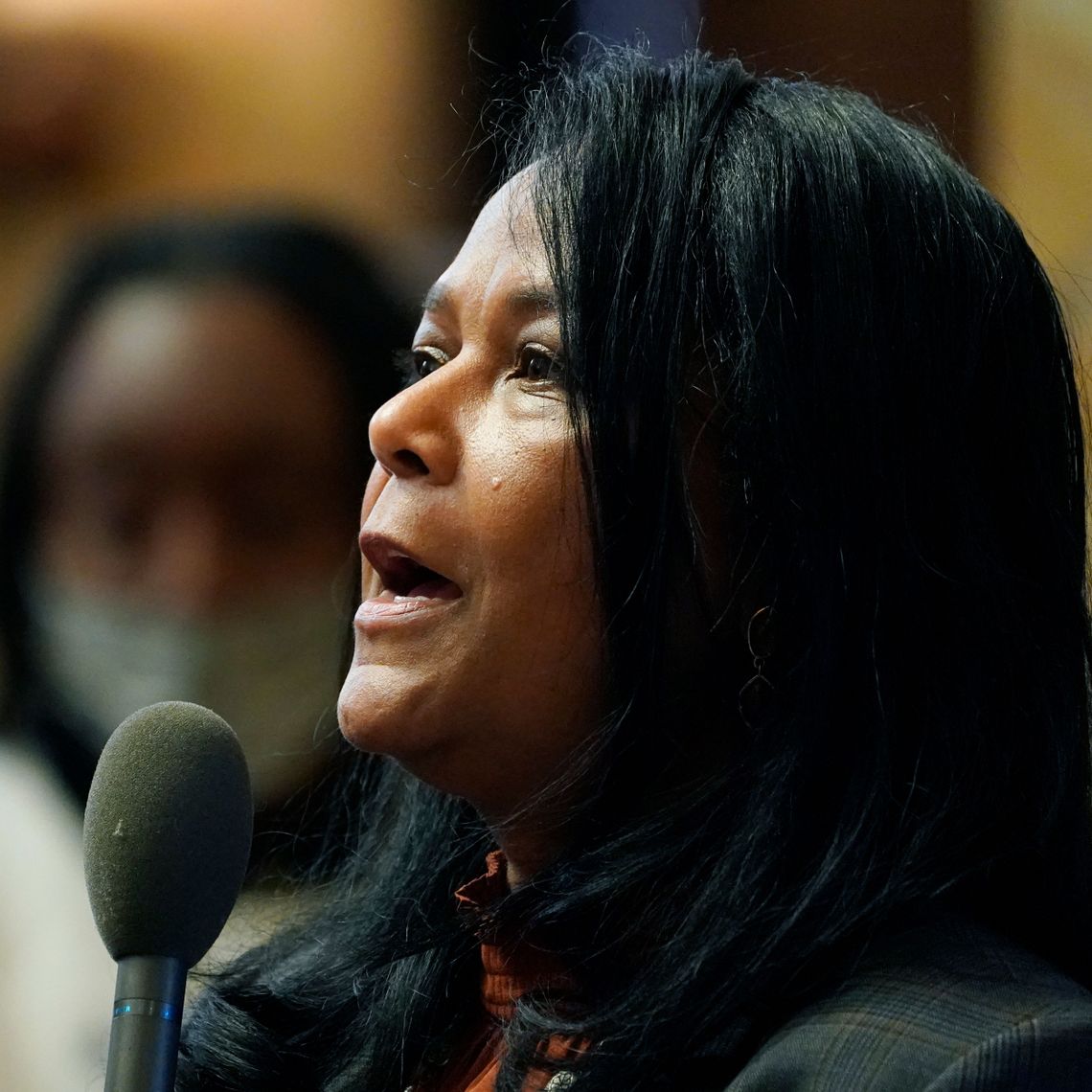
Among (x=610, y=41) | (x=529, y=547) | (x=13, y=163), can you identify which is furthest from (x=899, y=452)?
(x=13, y=163)

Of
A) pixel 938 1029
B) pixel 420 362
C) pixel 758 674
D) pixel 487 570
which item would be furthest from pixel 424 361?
pixel 938 1029

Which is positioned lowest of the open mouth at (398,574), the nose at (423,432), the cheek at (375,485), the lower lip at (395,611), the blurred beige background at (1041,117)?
the lower lip at (395,611)

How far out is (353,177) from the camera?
170cm

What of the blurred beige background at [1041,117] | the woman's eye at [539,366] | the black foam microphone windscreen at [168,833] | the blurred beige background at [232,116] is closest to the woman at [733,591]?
the woman's eye at [539,366]

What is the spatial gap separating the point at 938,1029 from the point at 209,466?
44.6 inches

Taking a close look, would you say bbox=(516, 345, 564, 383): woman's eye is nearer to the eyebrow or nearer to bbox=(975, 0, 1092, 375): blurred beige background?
the eyebrow

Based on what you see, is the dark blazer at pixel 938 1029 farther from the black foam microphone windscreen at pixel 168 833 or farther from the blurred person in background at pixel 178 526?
the blurred person in background at pixel 178 526

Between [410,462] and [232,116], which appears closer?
[410,462]

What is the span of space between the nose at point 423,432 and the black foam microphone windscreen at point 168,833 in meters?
0.24

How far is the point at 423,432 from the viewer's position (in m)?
0.94

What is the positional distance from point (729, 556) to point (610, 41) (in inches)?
28.0

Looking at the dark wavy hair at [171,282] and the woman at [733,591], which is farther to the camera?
the dark wavy hair at [171,282]

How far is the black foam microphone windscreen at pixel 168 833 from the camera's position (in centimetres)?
68

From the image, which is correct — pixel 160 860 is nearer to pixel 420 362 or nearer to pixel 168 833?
pixel 168 833
